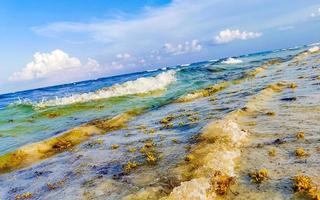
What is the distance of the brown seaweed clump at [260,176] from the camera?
1055 centimetres

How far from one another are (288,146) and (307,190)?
372cm

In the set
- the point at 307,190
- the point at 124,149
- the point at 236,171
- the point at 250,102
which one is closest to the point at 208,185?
the point at 236,171

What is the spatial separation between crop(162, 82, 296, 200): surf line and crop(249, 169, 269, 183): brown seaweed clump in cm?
62

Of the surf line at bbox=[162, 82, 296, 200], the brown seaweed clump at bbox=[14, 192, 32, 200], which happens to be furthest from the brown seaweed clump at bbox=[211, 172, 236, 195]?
the brown seaweed clump at bbox=[14, 192, 32, 200]

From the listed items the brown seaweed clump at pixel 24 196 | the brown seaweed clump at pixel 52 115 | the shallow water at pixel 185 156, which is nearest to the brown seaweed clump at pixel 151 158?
the shallow water at pixel 185 156

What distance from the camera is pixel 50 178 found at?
1507 centimetres

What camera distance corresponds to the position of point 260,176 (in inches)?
419

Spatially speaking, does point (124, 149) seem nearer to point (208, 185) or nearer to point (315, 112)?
point (208, 185)

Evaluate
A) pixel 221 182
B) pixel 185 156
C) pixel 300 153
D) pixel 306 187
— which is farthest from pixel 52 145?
pixel 306 187

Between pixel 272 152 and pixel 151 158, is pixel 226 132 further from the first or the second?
pixel 151 158

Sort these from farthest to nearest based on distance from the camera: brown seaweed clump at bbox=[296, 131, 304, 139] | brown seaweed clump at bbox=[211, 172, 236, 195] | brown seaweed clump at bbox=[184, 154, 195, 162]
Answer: brown seaweed clump at bbox=[296, 131, 304, 139] → brown seaweed clump at bbox=[184, 154, 195, 162] → brown seaweed clump at bbox=[211, 172, 236, 195]

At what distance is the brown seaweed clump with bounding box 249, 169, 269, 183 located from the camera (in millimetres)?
10547

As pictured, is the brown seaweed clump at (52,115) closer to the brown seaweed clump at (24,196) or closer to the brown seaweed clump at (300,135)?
the brown seaweed clump at (24,196)

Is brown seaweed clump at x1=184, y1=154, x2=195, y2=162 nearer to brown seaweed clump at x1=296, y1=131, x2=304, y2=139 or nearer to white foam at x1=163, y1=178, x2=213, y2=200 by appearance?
white foam at x1=163, y1=178, x2=213, y2=200
